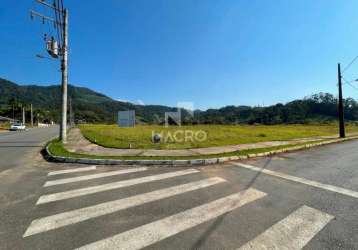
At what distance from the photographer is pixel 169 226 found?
3646 mm

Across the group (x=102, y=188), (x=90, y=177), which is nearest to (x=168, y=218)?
(x=102, y=188)

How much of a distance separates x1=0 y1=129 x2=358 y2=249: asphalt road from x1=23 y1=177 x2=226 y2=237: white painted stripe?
0.05ft

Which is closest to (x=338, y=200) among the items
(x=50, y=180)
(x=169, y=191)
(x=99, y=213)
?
(x=169, y=191)

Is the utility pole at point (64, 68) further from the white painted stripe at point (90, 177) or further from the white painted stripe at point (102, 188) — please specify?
the white painted stripe at point (102, 188)

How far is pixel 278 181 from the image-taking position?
6406 millimetres

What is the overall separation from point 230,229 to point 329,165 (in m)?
7.19

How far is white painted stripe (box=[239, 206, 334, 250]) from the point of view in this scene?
3.15 meters

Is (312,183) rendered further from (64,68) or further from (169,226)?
(64,68)

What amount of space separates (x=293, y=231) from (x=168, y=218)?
198cm

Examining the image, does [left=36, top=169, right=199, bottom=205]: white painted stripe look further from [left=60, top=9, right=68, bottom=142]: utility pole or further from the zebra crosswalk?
[left=60, top=9, right=68, bottom=142]: utility pole

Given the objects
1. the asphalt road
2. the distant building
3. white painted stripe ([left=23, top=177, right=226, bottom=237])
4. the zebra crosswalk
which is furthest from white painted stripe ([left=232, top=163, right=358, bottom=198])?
the distant building

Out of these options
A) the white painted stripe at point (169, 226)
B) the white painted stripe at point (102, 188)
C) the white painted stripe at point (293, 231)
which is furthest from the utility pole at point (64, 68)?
the white painted stripe at point (293, 231)

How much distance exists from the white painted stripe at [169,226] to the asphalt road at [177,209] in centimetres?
1

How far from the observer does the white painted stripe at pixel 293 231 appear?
315 cm
